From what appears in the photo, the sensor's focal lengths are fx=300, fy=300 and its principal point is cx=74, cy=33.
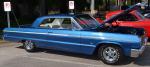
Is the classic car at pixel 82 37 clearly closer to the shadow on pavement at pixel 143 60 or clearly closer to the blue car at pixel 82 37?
the blue car at pixel 82 37

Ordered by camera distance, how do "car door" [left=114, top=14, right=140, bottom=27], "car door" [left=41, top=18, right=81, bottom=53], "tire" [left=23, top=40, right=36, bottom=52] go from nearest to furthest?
"car door" [left=41, top=18, right=81, bottom=53] < "tire" [left=23, top=40, right=36, bottom=52] < "car door" [left=114, top=14, right=140, bottom=27]

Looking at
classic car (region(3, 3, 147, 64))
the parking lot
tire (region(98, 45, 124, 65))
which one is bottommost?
the parking lot

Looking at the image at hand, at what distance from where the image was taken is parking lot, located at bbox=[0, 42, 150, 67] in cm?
849

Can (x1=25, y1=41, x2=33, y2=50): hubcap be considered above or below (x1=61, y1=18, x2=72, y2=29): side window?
below

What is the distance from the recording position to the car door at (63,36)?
8820 millimetres

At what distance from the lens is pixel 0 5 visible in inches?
863

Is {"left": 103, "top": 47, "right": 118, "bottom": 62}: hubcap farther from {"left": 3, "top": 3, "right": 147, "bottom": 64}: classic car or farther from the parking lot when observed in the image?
the parking lot

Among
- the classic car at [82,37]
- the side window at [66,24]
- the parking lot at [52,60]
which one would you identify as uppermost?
the side window at [66,24]

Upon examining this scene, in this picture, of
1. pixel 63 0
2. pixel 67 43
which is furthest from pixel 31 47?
pixel 63 0

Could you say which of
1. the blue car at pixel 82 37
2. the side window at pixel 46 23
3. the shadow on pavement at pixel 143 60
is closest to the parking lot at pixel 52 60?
the shadow on pavement at pixel 143 60

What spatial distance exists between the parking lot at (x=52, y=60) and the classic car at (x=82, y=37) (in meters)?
0.30

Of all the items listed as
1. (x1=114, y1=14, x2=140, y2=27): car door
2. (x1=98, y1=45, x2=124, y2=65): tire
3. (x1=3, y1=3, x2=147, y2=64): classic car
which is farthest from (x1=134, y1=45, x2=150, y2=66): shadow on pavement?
(x1=114, y1=14, x2=140, y2=27): car door

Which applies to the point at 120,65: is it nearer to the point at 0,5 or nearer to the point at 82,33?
the point at 82,33

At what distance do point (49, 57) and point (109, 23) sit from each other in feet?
7.16
